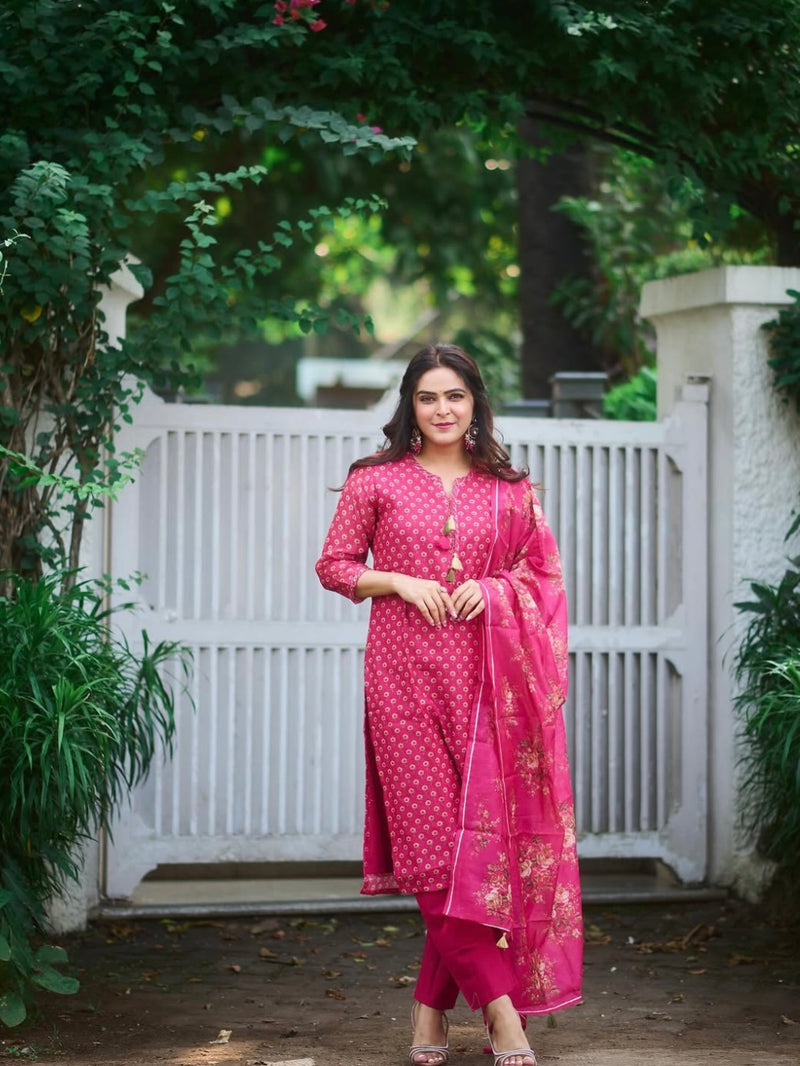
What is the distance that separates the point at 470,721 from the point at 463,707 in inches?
1.5

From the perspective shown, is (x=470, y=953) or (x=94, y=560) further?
(x=94, y=560)

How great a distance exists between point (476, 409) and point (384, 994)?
1849mm

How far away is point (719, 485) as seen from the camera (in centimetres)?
565

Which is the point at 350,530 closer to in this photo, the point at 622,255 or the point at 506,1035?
the point at 506,1035

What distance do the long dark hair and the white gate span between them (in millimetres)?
1626

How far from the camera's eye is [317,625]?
5445 mm

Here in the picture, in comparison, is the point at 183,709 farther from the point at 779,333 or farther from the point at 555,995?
the point at 779,333

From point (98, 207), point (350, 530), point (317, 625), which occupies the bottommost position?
point (317, 625)

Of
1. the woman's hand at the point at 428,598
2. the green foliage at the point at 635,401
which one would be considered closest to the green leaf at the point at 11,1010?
the woman's hand at the point at 428,598

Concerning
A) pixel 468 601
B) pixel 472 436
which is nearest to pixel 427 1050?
pixel 468 601

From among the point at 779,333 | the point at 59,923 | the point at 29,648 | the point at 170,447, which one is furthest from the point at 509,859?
the point at 779,333

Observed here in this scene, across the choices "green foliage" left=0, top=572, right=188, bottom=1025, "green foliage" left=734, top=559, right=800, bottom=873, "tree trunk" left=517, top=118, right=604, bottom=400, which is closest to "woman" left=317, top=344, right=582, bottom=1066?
"green foliage" left=0, top=572, right=188, bottom=1025

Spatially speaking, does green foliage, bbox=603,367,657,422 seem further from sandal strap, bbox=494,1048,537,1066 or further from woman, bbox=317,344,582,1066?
sandal strap, bbox=494,1048,537,1066

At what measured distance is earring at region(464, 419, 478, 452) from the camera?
3828mm
